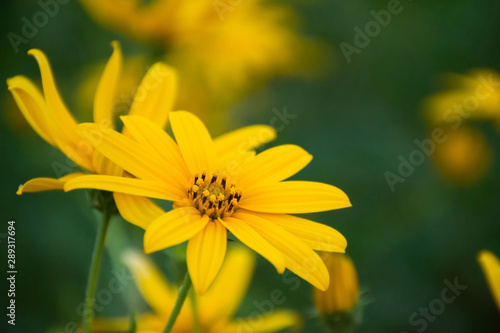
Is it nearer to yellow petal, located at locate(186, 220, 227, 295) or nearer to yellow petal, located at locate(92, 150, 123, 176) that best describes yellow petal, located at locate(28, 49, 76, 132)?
yellow petal, located at locate(92, 150, 123, 176)

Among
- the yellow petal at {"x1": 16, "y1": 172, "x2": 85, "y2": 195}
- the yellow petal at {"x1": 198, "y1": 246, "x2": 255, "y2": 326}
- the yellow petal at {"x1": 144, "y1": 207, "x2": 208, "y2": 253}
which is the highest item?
the yellow petal at {"x1": 16, "y1": 172, "x2": 85, "y2": 195}

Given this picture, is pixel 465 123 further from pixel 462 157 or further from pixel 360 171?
pixel 360 171

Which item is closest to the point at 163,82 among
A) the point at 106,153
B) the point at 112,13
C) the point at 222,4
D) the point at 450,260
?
the point at 106,153

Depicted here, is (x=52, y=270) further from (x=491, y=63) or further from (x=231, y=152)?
(x=491, y=63)

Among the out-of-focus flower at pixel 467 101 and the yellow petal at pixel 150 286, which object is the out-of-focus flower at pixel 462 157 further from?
the yellow petal at pixel 150 286

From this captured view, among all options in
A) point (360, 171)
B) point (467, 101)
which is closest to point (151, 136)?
point (360, 171)

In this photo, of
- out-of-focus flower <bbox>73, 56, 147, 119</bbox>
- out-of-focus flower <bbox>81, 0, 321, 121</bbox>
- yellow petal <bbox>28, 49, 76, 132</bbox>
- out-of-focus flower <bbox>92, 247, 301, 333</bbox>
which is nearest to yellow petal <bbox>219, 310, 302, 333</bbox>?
out-of-focus flower <bbox>92, 247, 301, 333</bbox>

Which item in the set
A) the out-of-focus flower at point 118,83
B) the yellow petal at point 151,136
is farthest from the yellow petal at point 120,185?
the out-of-focus flower at point 118,83
